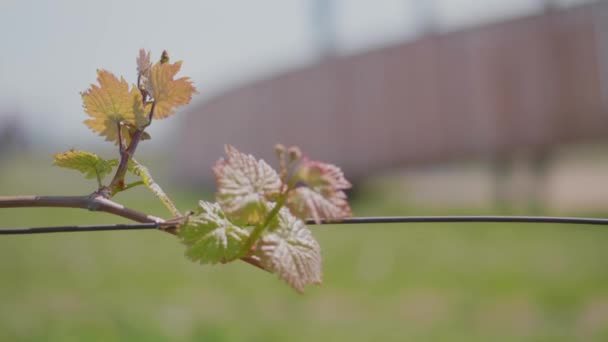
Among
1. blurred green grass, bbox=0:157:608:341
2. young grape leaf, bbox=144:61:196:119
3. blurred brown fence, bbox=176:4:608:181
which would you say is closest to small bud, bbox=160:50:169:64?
young grape leaf, bbox=144:61:196:119

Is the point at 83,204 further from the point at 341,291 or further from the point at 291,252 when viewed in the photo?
the point at 341,291

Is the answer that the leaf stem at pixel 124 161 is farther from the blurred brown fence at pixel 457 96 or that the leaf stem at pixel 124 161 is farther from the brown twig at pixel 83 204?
the blurred brown fence at pixel 457 96

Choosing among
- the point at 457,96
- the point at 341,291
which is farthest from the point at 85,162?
the point at 457,96

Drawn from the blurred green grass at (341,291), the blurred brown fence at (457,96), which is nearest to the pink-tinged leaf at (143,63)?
the blurred green grass at (341,291)

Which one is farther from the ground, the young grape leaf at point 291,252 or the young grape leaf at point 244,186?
the young grape leaf at point 244,186

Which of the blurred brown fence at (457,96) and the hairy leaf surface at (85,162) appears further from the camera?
the blurred brown fence at (457,96)
